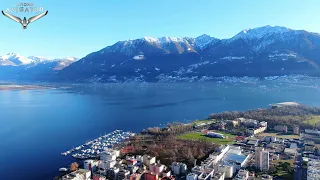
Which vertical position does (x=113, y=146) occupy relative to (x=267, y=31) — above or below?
below

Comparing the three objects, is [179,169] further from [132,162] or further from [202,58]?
[202,58]

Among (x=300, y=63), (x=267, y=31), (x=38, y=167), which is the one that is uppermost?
(x=267, y=31)

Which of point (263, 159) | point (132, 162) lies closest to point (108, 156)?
point (132, 162)

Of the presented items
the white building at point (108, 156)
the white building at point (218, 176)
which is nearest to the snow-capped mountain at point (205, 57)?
the white building at point (218, 176)

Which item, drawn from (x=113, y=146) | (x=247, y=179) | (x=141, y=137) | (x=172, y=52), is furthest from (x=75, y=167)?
(x=172, y=52)

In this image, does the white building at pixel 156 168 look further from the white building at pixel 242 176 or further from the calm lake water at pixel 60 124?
the calm lake water at pixel 60 124

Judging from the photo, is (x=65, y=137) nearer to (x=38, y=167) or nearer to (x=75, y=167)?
(x=38, y=167)
